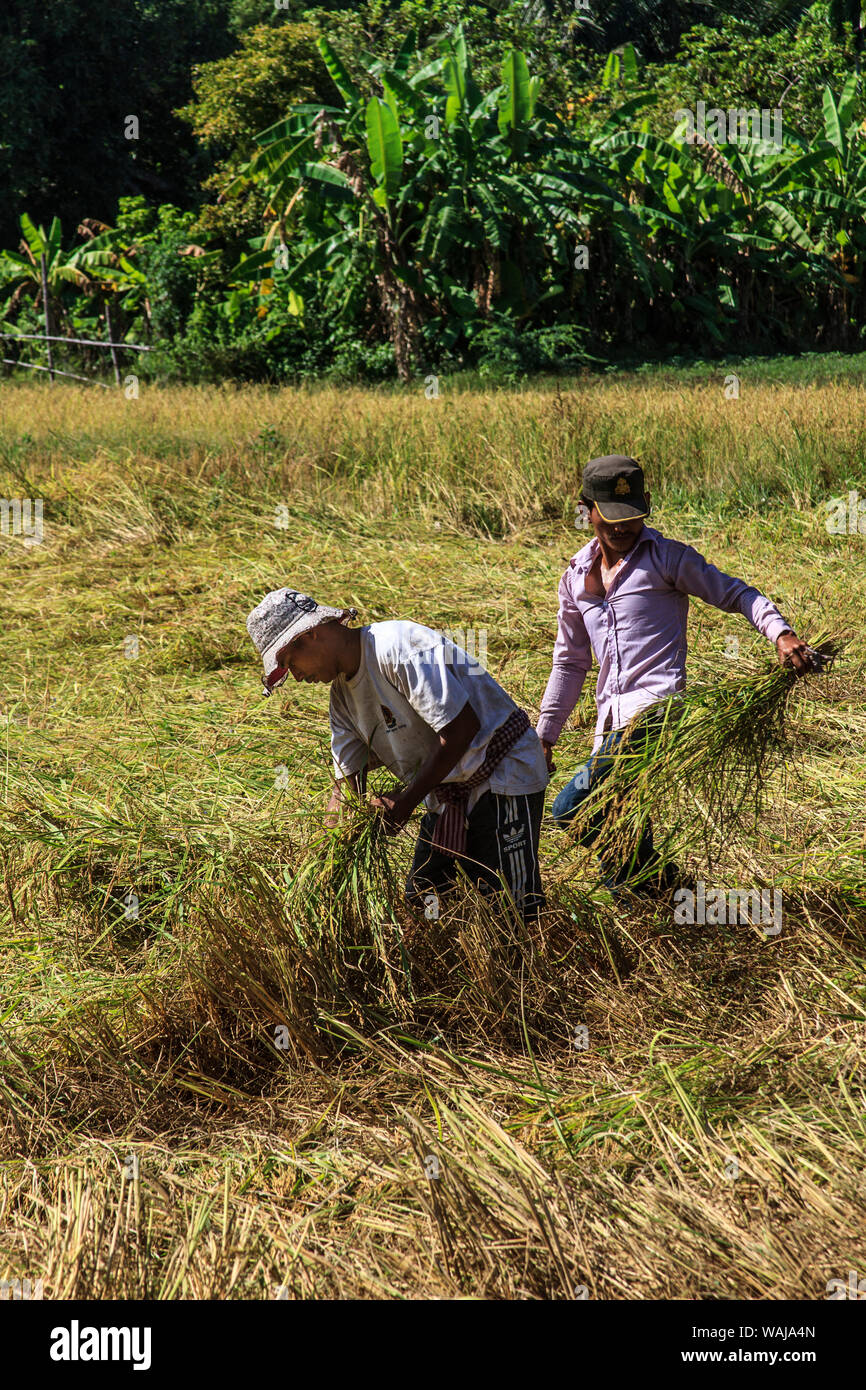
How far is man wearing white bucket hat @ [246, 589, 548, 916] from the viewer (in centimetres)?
262

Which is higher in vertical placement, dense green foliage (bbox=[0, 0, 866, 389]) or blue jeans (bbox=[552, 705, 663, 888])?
dense green foliage (bbox=[0, 0, 866, 389])

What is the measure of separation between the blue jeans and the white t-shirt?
0.27m

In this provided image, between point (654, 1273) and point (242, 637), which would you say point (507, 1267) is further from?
point (242, 637)

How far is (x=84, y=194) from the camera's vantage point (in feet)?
79.7

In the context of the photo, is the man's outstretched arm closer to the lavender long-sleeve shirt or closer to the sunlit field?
the lavender long-sleeve shirt

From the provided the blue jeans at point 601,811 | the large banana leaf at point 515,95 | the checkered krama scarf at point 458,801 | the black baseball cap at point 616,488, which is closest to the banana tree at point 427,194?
the large banana leaf at point 515,95

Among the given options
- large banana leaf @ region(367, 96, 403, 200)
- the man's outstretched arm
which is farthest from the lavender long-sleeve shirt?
large banana leaf @ region(367, 96, 403, 200)

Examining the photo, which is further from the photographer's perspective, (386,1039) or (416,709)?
(386,1039)

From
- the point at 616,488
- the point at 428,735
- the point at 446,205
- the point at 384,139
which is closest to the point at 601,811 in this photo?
the point at 428,735

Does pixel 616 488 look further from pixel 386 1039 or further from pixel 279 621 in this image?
pixel 386 1039

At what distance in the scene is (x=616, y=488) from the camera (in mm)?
3061

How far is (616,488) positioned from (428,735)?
0.86m

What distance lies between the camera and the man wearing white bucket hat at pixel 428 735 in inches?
103

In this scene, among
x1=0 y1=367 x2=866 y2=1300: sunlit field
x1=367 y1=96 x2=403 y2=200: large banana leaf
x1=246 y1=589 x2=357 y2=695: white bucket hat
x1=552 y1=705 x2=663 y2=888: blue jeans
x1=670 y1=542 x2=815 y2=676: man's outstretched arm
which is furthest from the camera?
x1=367 y1=96 x2=403 y2=200: large banana leaf
